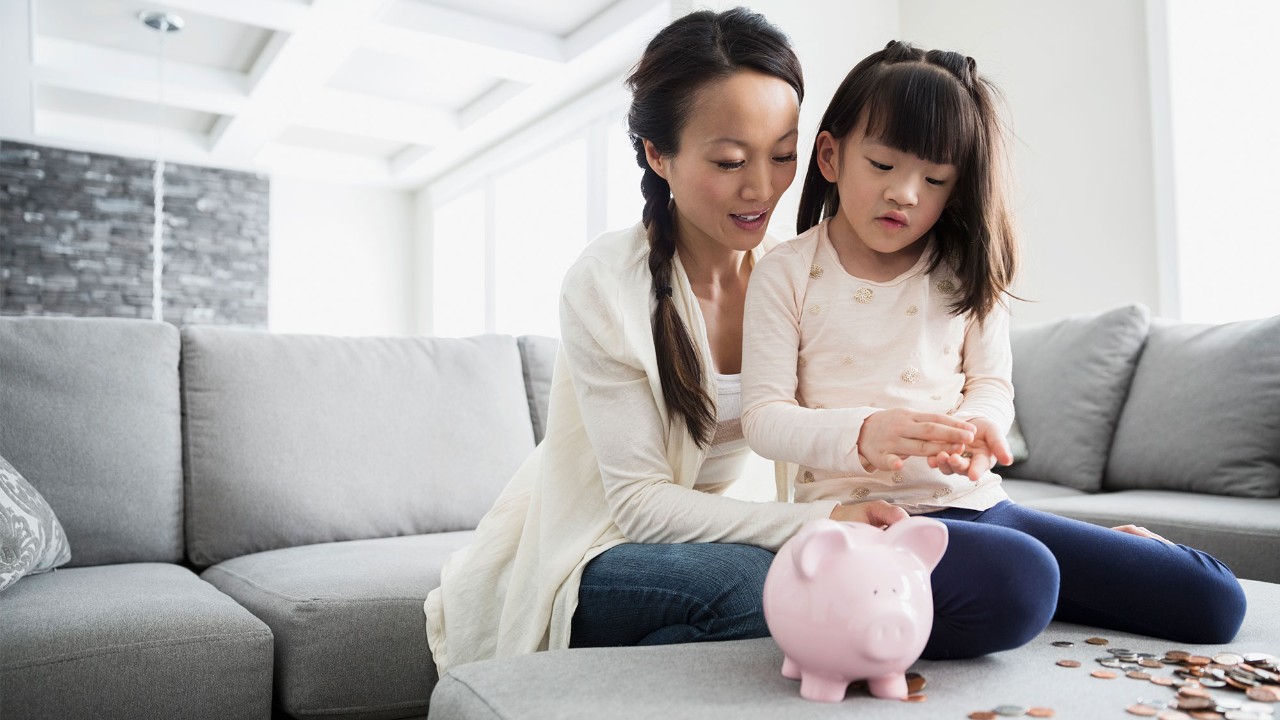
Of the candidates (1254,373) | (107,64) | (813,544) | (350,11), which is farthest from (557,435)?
(107,64)

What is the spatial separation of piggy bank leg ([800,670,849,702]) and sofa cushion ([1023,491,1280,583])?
52.4 inches

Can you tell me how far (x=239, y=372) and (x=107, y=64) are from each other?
175 inches

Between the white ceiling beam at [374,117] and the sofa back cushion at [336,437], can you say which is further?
the white ceiling beam at [374,117]

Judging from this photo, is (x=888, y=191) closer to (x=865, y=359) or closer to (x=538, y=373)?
(x=865, y=359)

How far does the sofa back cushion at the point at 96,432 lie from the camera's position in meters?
1.74

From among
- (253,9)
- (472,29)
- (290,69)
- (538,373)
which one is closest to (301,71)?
(290,69)

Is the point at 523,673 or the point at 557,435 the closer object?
the point at 523,673

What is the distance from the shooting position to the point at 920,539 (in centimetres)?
85

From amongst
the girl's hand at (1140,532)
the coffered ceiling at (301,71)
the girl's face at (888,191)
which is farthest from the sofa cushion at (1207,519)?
the coffered ceiling at (301,71)

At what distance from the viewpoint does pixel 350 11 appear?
14.5 ft

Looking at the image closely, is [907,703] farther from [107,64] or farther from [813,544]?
[107,64]

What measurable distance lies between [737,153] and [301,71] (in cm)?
464

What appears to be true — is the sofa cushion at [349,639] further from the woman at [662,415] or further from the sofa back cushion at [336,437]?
the sofa back cushion at [336,437]

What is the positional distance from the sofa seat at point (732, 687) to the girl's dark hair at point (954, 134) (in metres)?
0.48
